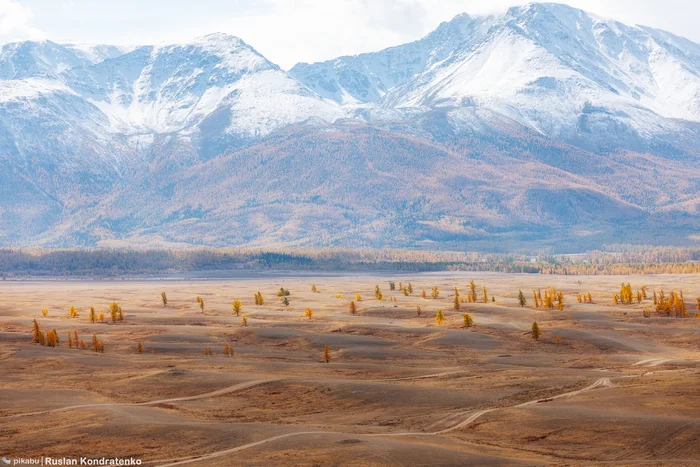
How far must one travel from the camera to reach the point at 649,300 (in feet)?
606

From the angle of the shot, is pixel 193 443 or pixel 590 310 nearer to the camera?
pixel 193 443

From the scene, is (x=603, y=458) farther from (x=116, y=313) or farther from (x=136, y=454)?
(x=116, y=313)

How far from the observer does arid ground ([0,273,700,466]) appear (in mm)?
58031

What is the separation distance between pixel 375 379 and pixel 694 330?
60.0 m

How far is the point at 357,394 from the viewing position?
75750mm

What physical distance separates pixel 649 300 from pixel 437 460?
139804mm

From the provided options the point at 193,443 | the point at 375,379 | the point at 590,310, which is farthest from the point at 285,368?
the point at 590,310

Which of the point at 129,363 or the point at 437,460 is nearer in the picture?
the point at 437,460

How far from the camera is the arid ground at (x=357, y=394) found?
58.0 meters

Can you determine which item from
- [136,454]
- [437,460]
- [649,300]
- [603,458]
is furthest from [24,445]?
[649,300]

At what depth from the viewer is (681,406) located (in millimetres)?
66750

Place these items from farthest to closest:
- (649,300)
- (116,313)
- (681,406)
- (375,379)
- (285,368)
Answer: (649,300) → (116,313) → (285,368) → (375,379) → (681,406)

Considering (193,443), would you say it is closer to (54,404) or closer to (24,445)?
(24,445)

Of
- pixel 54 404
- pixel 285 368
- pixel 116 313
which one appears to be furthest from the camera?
pixel 116 313
